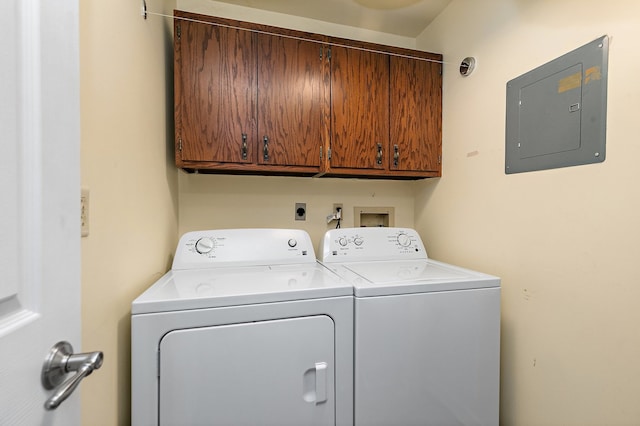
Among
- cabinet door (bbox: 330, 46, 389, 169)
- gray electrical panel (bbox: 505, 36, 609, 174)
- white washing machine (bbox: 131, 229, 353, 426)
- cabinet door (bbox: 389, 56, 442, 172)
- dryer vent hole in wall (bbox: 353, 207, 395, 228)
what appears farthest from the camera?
dryer vent hole in wall (bbox: 353, 207, 395, 228)

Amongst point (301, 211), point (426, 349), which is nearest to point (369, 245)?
point (301, 211)

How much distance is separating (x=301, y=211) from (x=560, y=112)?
1387 millimetres

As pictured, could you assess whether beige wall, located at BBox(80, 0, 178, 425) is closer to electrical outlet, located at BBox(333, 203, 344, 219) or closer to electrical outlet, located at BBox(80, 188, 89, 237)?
electrical outlet, located at BBox(80, 188, 89, 237)

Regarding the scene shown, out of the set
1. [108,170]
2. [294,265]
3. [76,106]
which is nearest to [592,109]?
[294,265]

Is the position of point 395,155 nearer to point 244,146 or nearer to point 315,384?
point 244,146

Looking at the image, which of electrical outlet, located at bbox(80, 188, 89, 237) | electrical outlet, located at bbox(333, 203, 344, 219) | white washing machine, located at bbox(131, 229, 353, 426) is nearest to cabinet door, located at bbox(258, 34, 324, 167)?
electrical outlet, located at bbox(333, 203, 344, 219)

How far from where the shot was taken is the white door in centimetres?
36

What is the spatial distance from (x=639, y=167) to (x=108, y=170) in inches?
64.5

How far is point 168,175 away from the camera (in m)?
1.44

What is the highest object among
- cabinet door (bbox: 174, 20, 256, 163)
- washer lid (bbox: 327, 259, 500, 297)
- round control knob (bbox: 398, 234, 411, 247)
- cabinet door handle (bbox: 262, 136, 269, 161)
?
cabinet door (bbox: 174, 20, 256, 163)

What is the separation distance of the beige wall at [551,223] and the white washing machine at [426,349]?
0.19 m

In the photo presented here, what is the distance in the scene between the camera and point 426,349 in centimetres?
107

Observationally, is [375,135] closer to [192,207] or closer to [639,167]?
[639,167]

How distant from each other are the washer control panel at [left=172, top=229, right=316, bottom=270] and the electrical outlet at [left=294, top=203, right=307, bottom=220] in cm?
29
